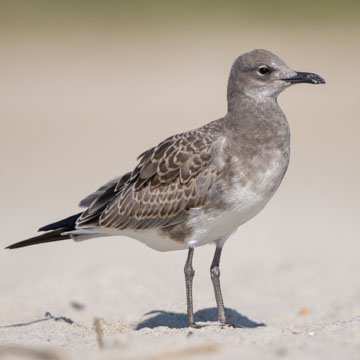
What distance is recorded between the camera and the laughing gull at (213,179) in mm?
6688

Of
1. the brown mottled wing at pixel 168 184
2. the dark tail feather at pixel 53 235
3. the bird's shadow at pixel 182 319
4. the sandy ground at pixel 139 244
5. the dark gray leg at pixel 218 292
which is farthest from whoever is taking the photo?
the dark tail feather at pixel 53 235

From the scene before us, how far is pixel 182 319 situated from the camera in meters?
7.53

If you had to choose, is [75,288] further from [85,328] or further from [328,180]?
[328,180]

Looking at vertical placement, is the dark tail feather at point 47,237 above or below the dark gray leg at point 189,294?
above

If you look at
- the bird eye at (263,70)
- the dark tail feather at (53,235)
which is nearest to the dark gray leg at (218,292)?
the dark tail feather at (53,235)

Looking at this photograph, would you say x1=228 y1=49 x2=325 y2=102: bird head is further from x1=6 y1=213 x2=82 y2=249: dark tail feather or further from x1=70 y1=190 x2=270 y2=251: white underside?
x1=6 y1=213 x2=82 y2=249: dark tail feather

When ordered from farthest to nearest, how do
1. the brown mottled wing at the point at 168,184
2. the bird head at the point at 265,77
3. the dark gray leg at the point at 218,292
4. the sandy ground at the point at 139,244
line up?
the bird head at the point at 265,77 → the dark gray leg at the point at 218,292 → the brown mottled wing at the point at 168,184 → the sandy ground at the point at 139,244

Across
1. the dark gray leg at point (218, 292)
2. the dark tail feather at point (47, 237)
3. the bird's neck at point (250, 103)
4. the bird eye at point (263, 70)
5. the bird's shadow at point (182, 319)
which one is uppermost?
the bird eye at point (263, 70)

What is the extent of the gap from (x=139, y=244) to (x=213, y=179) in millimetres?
5817

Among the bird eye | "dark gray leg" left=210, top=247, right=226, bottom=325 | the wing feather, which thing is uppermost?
the bird eye

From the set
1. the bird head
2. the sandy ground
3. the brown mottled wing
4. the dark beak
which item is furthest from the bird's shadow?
the dark beak

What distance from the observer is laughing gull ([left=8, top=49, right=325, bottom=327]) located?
669 cm

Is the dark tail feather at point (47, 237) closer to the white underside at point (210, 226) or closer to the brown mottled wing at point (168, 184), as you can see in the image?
the brown mottled wing at point (168, 184)

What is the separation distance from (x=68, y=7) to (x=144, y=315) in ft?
76.4
